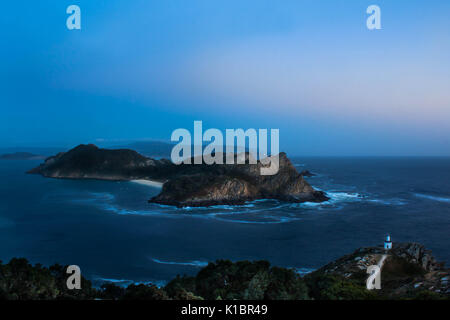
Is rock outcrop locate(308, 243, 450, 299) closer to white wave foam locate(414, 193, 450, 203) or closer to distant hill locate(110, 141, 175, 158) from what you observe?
white wave foam locate(414, 193, 450, 203)

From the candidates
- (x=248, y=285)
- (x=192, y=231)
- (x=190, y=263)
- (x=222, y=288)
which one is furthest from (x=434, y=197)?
(x=248, y=285)

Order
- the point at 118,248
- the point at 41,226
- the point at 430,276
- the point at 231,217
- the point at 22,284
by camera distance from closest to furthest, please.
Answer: the point at 22,284
the point at 430,276
the point at 118,248
the point at 41,226
the point at 231,217

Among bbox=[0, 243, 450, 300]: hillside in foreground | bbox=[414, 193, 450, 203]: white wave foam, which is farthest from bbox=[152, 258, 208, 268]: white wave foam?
bbox=[414, 193, 450, 203]: white wave foam

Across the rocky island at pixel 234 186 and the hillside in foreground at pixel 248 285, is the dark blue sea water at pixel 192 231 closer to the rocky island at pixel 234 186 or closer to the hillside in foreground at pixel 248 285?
the rocky island at pixel 234 186

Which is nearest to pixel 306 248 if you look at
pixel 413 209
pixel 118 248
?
pixel 118 248

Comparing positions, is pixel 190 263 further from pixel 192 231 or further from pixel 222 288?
pixel 222 288

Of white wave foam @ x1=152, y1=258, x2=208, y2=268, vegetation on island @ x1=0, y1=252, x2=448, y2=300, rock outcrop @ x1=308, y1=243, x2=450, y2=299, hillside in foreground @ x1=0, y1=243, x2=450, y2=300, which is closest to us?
vegetation on island @ x1=0, y1=252, x2=448, y2=300

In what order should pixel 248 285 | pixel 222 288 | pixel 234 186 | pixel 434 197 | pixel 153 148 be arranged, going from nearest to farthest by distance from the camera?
pixel 248 285
pixel 222 288
pixel 234 186
pixel 434 197
pixel 153 148

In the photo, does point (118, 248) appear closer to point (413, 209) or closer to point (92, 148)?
point (413, 209)
